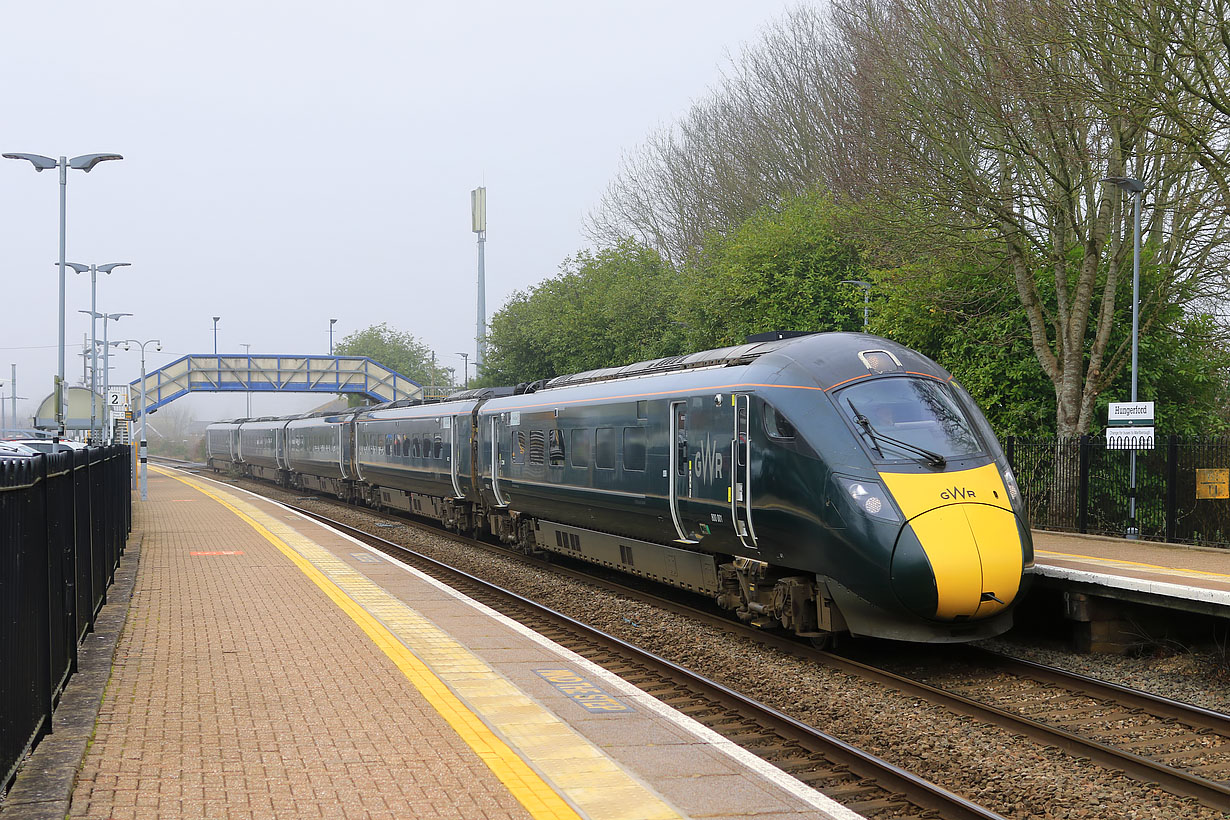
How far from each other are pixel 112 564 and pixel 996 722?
36.0ft

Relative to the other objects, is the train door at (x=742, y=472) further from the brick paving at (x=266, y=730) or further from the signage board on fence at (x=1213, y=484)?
the signage board on fence at (x=1213, y=484)

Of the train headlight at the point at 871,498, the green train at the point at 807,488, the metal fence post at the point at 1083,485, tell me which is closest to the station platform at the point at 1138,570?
the metal fence post at the point at 1083,485

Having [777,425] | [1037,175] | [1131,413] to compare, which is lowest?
[777,425]

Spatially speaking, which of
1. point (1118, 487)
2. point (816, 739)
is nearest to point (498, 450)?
point (1118, 487)

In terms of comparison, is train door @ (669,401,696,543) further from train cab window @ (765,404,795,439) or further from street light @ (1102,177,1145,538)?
street light @ (1102,177,1145,538)

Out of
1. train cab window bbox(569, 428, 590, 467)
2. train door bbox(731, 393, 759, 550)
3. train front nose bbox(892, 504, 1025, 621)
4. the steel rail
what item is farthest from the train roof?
train cab window bbox(569, 428, 590, 467)

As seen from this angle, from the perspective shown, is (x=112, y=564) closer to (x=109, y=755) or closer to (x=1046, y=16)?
(x=109, y=755)

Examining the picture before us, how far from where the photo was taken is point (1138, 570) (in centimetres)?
1355

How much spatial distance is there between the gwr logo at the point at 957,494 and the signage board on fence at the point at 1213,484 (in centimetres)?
1109

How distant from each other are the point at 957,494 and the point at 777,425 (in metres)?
1.88

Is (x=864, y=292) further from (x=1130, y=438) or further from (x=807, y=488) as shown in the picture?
(x=807, y=488)

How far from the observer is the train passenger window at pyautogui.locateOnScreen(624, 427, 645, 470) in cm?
1444

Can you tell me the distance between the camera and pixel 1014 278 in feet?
79.5

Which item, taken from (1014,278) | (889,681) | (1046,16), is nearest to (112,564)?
(889,681)
